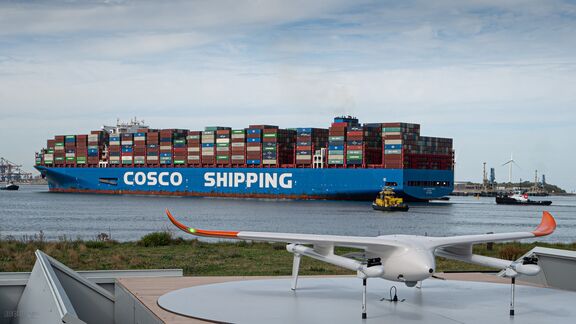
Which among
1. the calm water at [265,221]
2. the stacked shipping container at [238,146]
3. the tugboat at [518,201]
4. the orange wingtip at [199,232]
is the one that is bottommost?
the tugboat at [518,201]

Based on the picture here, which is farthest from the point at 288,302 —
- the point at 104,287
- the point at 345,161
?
the point at 345,161

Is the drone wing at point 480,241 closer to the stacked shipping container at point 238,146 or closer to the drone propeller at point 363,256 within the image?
the drone propeller at point 363,256

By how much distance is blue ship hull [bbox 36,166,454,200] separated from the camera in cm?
11044

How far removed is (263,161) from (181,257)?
9110cm

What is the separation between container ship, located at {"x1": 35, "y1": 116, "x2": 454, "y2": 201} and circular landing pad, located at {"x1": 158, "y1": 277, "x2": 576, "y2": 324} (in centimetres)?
9300

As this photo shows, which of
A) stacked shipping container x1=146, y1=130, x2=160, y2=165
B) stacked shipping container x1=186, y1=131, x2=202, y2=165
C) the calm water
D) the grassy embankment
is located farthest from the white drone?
stacked shipping container x1=146, y1=130, x2=160, y2=165

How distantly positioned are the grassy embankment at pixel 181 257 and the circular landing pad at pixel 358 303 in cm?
700

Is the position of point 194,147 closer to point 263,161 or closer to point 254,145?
point 254,145

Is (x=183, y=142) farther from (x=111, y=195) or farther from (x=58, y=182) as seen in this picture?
(x=58, y=182)

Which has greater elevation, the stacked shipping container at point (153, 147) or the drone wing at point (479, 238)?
the stacked shipping container at point (153, 147)

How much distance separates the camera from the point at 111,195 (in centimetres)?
13900

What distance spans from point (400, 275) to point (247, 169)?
109 metres

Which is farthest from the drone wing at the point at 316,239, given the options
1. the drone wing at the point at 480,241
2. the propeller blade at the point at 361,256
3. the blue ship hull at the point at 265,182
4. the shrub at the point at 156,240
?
the blue ship hull at the point at 265,182

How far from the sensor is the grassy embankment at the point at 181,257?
2425cm
